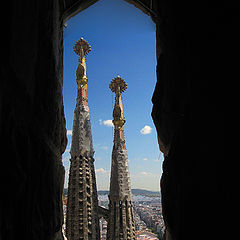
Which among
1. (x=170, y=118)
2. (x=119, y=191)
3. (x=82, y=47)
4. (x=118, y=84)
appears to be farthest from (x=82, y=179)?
(x=170, y=118)

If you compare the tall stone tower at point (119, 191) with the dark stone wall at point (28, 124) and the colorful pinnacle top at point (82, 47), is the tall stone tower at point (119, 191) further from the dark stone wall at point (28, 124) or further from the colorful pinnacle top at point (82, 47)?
the dark stone wall at point (28, 124)

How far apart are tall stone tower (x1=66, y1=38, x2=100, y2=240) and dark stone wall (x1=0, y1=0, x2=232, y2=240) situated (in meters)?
6.78

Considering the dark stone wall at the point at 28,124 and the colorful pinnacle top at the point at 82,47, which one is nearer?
the dark stone wall at the point at 28,124

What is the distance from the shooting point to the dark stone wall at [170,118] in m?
0.59

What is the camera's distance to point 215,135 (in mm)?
653

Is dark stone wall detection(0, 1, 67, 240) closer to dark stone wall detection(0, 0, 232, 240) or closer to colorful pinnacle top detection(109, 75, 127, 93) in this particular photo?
dark stone wall detection(0, 0, 232, 240)

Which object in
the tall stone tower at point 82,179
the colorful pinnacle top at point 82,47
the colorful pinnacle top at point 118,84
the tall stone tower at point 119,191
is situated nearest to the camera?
the tall stone tower at point 82,179

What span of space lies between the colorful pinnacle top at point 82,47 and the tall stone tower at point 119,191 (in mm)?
2080

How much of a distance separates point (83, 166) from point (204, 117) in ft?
24.1

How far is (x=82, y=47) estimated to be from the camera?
907 cm

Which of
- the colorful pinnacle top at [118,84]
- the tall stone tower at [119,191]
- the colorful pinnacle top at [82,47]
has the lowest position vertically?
the tall stone tower at [119,191]

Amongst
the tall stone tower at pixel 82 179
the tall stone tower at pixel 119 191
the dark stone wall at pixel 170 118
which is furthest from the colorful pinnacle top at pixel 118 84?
the dark stone wall at pixel 170 118

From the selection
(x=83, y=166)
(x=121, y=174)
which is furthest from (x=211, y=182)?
(x=121, y=174)

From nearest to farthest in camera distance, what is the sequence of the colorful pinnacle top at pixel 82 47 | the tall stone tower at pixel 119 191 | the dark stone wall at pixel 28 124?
the dark stone wall at pixel 28 124 < the tall stone tower at pixel 119 191 < the colorful pinnacle top at pixel 82 47
